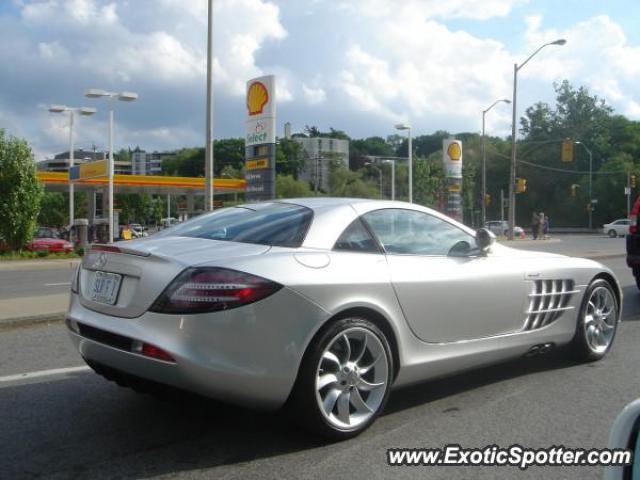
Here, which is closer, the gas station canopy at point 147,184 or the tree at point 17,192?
the tree at point 17,192

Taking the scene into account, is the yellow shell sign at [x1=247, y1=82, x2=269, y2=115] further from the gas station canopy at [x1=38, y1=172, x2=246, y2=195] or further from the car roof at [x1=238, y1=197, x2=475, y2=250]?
the gas station canopy at [x1=38, y1=172, x2=246, y2=195]

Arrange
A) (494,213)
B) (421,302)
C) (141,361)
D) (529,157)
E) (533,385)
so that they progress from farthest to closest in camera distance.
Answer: (494,213), (529,157), (533,385), (421,302), (141,361)

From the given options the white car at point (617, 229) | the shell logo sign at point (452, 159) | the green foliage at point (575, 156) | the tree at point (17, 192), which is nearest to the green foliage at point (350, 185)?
the green foliage at point (575, 156)

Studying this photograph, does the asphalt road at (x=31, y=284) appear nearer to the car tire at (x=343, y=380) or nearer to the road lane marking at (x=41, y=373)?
the road lane marking at (x=41, y=373)

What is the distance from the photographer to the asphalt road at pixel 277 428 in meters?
3.44

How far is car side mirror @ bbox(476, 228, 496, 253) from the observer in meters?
4.87

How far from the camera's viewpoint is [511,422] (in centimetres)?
418

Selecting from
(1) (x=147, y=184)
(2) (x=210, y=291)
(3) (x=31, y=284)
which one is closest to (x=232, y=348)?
Answer: (2) (x=210, y=291)

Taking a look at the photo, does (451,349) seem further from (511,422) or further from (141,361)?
(141,361)

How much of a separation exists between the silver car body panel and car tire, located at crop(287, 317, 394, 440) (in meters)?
0.08

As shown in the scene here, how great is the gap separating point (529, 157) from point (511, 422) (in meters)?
93.7

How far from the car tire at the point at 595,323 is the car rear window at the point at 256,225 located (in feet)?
8.90

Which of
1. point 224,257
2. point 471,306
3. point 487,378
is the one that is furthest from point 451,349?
point 224,257

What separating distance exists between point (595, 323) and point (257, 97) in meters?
17.5
